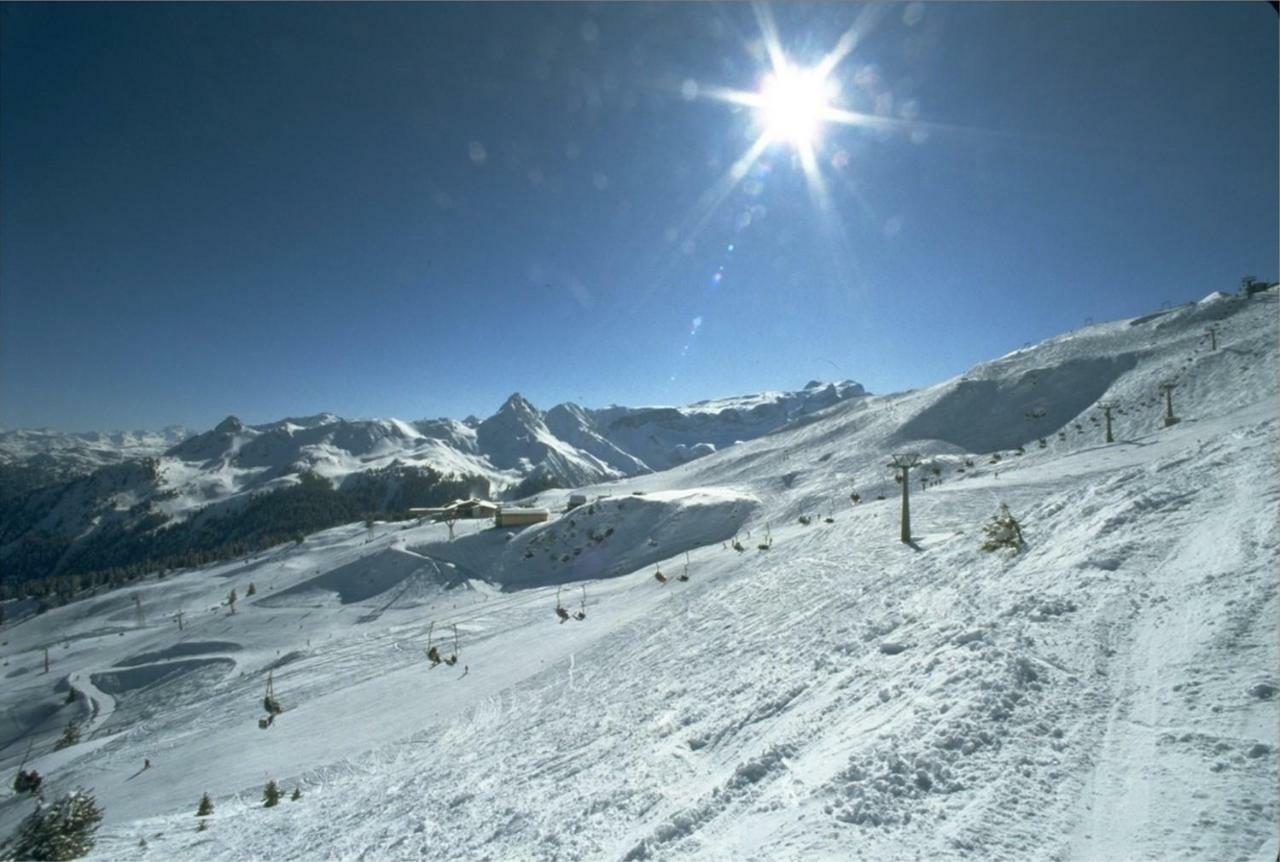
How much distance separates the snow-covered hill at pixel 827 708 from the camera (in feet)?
13.9

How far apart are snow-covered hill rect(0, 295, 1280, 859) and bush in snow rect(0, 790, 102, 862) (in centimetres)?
67

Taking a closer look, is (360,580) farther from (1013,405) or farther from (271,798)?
(1013,405)

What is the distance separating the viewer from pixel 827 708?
6.71 meters

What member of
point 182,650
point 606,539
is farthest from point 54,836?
point 182,650

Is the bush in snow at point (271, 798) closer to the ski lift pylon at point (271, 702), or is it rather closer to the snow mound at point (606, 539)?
the ski lift pylon at point (271, 702)

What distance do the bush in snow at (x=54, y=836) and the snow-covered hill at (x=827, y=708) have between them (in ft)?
2.20

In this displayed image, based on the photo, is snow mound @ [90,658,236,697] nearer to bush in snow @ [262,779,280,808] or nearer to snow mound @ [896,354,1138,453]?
bush in snow @ [262,779,280,808]

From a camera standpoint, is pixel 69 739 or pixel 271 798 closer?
pixel 271 798

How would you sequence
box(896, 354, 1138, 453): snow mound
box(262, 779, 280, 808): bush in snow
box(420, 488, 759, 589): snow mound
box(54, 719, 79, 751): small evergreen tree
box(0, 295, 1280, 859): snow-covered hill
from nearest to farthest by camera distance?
box(0, 295, 1280, 859): snow-covered hill
box(262, 779, 280, 808): bush in snow
box(54, 719, 79, 751): small evergreen tree
box(420, 488, 759, 589): snow mound
box(896, 354, 1138, 453): snow mound

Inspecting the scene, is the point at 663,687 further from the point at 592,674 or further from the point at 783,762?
the point at 783,762

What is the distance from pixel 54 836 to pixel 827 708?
13495mm

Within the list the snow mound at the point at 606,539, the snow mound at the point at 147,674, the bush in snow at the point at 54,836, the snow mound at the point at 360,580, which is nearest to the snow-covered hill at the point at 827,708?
the bush in snow at the point at 54,836

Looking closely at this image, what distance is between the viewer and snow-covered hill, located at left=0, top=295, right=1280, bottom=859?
166 inches

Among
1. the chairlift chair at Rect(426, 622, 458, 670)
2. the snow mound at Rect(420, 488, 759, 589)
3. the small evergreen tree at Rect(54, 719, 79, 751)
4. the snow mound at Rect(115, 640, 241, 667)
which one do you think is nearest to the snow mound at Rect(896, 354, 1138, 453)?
the snow mound at Rect(420, 488, 759, 589)
